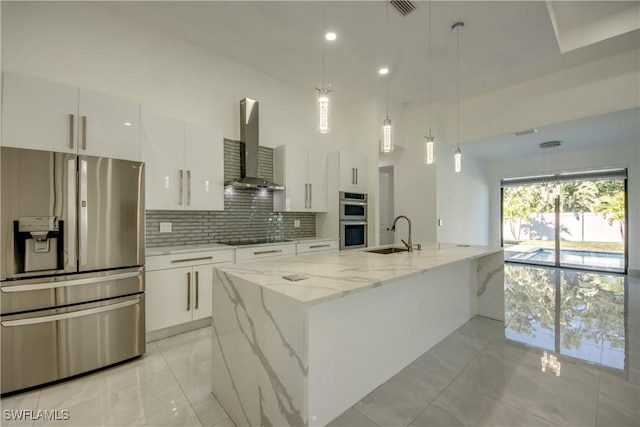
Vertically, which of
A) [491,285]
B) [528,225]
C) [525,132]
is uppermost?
[525,132]

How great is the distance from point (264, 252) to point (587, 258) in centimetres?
740

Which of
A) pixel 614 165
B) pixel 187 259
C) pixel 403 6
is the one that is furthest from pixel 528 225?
pixel 187 259

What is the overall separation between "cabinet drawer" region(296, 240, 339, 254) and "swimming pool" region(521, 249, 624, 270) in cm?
587

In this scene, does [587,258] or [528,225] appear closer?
[587,258]

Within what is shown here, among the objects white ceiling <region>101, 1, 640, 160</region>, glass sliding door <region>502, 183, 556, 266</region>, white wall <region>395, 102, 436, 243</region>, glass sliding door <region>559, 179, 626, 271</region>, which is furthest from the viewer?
glass sliding door <region>502, 183, 556, 266</region>

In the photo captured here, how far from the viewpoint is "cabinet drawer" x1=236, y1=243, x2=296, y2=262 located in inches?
127

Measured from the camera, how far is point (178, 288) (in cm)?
277

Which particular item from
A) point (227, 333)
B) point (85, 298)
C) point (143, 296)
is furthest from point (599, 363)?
point (85, 298)

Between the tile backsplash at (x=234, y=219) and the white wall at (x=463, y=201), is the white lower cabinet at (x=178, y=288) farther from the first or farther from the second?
the white wall at (x=463, y=201)

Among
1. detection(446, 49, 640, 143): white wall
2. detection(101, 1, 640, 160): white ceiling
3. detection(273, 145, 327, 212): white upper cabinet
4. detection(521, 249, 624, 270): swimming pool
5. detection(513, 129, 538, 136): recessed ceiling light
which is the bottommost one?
detection(521, 249, 624, 270): swimming pool

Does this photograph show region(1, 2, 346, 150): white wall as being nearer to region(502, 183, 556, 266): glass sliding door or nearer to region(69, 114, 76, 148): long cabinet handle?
region(69, 114, 76, 148): long cabinet handle

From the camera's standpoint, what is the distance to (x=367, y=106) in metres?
4.79

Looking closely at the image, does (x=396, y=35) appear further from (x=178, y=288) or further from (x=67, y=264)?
(x=67, y=264)

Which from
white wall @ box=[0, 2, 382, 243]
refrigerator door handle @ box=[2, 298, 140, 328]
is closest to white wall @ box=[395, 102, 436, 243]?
white wall @ box=[0, 2, 382, 243]
